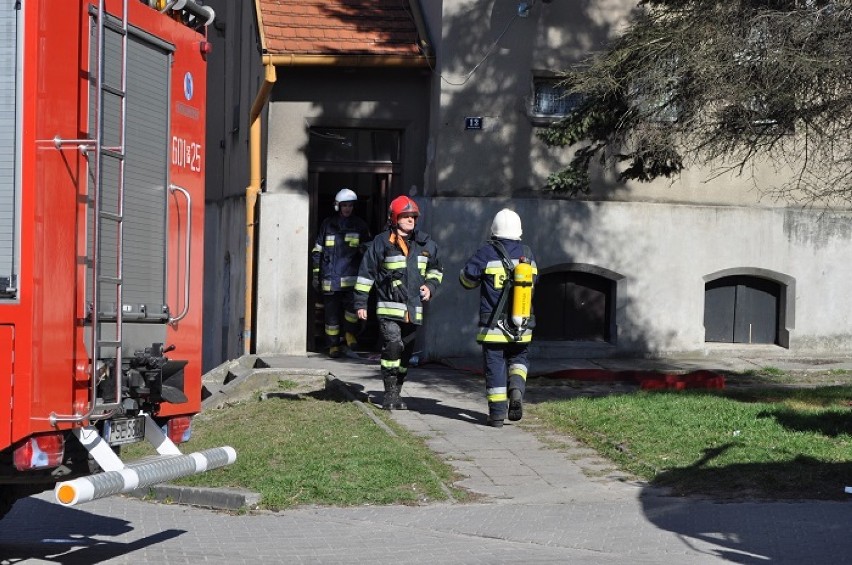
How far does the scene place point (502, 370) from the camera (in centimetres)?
1227

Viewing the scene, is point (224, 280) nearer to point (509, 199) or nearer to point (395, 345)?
point (509, 199)

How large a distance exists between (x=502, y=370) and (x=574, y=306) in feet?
19.2

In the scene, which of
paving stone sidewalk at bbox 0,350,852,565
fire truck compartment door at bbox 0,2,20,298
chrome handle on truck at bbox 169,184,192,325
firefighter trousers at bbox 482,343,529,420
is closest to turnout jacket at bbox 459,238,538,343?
firefighter trousers at bbox 482,343,529,420

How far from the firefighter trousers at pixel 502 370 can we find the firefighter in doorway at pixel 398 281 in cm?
102

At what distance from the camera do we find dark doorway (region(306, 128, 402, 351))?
18.2 m

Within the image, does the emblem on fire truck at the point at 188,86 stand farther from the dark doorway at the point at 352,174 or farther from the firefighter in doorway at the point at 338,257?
the dark doorway at the point at 352,174

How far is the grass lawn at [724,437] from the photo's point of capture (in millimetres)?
9844

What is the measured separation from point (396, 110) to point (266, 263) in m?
2.62

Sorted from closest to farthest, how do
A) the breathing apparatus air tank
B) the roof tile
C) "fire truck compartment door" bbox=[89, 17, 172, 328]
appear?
"fire truck compartment door" bbox=[89, 17, 172, 328] < the breathing apparatus air tank < the roof tile

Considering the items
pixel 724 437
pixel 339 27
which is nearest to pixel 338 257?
pixel 339 27

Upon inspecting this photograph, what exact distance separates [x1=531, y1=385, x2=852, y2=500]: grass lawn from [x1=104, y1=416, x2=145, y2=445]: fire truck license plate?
162 inches

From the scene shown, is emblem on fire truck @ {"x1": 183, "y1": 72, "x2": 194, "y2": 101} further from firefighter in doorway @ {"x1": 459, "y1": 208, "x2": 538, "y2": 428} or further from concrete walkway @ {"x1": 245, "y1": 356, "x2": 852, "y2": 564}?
firefighter in doorway @ {"x1": 459, "y1": 208, "x2": 538, "y2": 428}

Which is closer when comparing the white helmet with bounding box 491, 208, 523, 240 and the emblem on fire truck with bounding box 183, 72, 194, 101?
the emblem on fire truck with bounding box 183, 72, 194, 101

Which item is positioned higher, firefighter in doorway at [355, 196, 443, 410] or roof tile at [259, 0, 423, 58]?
roof tile at [259, 0, 423, 58]
